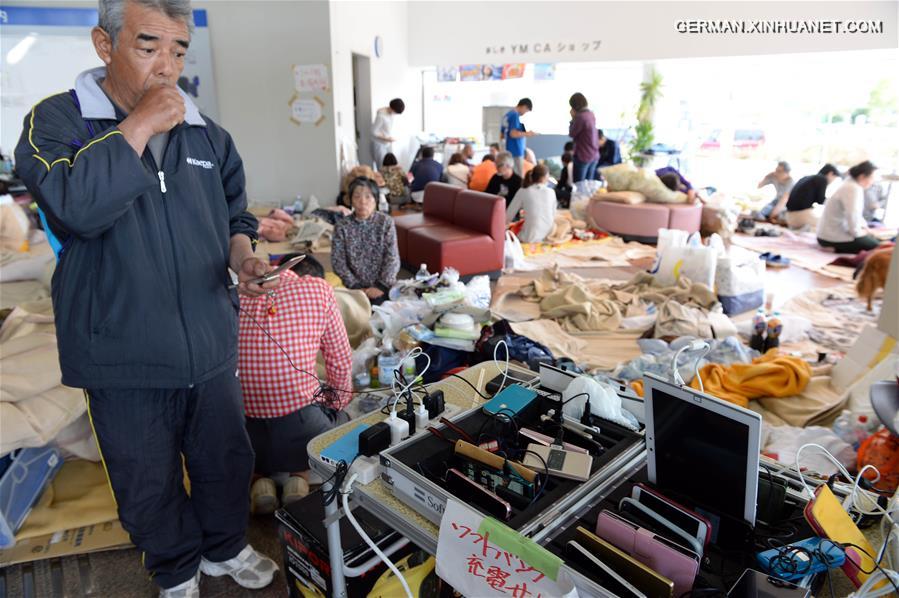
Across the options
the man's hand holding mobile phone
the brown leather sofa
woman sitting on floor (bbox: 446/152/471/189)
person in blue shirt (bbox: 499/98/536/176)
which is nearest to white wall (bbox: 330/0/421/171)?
woman sitting on floor (bbox: 446/152/471/189)

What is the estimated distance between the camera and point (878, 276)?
407 cm

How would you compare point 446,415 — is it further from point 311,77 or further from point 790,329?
point 311,77

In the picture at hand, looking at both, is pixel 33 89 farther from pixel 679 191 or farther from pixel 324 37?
pixel 679 191

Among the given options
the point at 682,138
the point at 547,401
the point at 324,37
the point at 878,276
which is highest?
the point at 324,37

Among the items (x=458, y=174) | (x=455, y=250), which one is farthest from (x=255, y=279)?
(x=458, y=174)

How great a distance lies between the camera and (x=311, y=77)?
656cm

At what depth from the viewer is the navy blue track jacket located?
3.66 ft

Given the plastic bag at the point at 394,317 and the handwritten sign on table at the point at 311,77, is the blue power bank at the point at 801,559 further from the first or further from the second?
the handwritten sign on table at the point at 311,77

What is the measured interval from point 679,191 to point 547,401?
5928 millimetres

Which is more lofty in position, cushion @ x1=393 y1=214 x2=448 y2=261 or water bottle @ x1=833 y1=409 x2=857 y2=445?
cushion @ x1=393 y1=214 x2=448 y2=261

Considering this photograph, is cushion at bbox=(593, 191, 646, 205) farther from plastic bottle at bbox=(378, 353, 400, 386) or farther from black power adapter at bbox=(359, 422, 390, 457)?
black power adapter at bbox=(359, 422, 390, 457)

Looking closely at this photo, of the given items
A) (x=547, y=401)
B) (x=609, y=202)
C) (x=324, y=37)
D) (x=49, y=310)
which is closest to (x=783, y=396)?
(x=547, y=401)

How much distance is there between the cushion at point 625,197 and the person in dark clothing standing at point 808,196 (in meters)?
1.94

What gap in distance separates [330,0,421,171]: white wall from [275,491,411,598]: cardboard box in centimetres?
584
